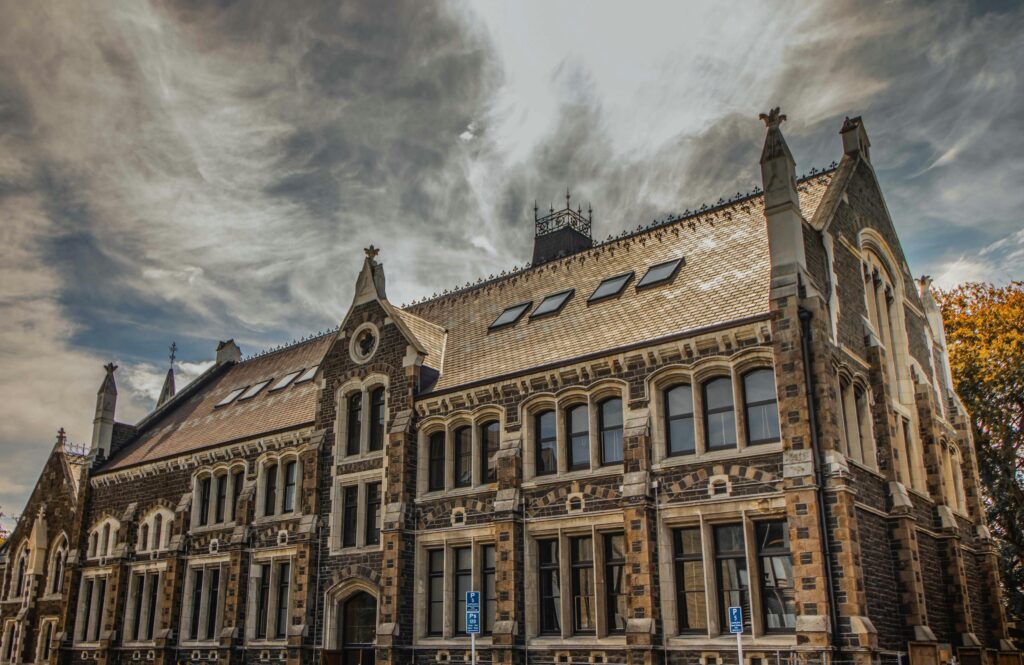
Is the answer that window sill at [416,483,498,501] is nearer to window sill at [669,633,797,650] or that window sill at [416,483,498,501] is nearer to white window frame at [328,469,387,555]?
white window frame at [328,469,387,555]

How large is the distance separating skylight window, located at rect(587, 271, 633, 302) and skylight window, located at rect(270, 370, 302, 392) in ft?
47.9

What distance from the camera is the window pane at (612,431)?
22484mm

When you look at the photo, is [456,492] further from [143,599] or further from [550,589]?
[143,599]

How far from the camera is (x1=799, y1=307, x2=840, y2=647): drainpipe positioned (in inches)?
703

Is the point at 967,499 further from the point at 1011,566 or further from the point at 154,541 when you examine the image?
the point at 154,541

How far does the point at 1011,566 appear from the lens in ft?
107

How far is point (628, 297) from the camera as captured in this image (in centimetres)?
2548

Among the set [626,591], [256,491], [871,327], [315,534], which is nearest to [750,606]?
[626,591]

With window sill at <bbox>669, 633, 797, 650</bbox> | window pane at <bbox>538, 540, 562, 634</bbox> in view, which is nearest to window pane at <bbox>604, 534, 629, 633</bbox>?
window pane at <bbox>538, 540, 562, 634</bbox>

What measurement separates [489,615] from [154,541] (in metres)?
17.4

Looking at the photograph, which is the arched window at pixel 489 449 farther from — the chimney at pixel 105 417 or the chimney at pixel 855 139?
the chimney at pixel 105 417

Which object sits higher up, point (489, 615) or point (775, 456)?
point (775, 456)

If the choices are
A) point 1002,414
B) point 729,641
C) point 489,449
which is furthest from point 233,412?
point 1002,414

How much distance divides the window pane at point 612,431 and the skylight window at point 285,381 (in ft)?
55.7
